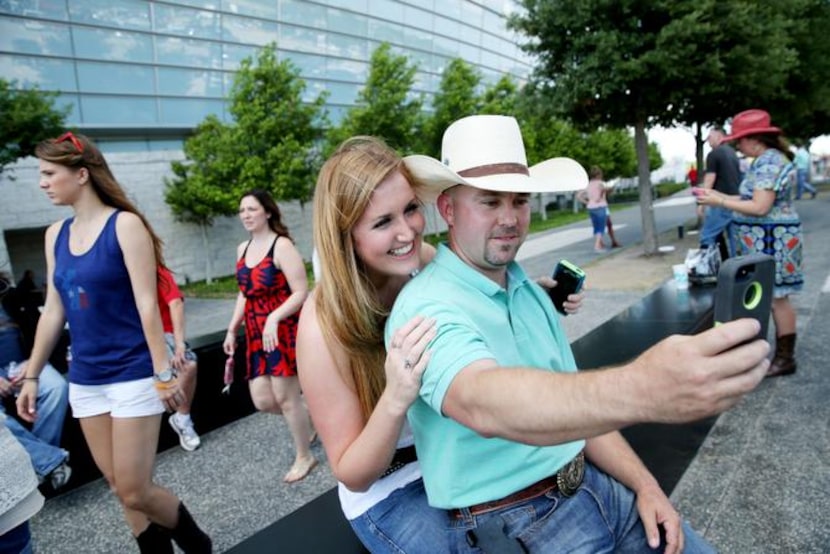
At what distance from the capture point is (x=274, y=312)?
3.88m

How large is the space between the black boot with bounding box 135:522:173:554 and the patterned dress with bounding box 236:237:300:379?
4.69 feet

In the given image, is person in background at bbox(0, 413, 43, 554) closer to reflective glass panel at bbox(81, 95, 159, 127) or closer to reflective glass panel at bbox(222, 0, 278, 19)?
reflective glass panel at bbox(81, 95, 159, 127)

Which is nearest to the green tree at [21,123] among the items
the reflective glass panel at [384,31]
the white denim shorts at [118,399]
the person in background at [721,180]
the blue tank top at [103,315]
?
the blue tank top at [103,315]

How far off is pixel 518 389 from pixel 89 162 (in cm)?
250

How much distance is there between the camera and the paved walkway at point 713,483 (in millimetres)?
2844

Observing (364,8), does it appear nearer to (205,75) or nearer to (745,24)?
(205,75)

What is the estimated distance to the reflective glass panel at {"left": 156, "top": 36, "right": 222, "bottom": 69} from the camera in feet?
73.9

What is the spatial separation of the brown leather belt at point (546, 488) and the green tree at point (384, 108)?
17.7 meters

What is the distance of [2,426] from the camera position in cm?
176

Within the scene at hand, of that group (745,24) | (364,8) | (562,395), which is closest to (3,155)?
(562,395)

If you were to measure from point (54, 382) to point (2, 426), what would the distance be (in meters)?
2.48

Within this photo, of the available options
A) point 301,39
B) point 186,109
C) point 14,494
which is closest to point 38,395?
point 14,494

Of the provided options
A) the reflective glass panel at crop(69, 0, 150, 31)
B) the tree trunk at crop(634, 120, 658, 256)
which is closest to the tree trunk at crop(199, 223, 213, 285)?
the reflective glass panel at crop(69, 0, 150, 31)

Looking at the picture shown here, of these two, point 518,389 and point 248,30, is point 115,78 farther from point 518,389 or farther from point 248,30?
point 518,389
